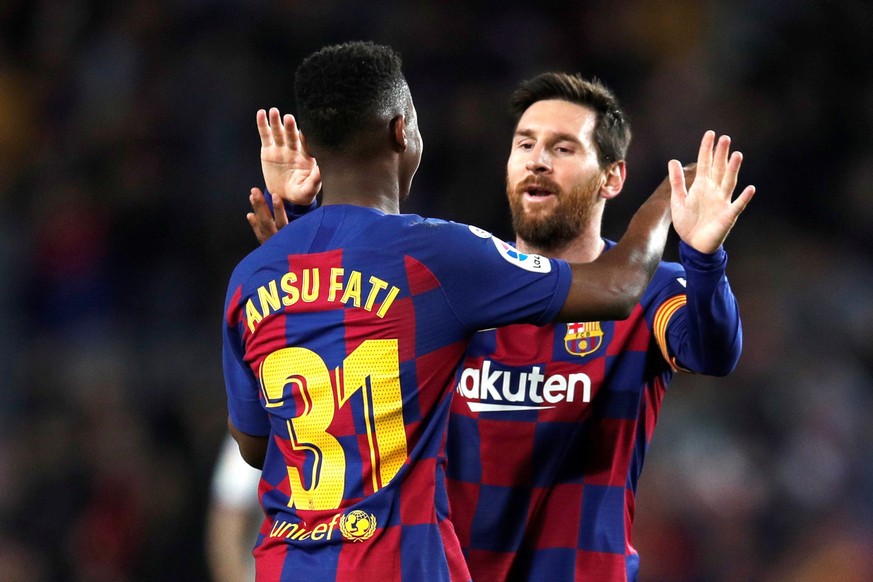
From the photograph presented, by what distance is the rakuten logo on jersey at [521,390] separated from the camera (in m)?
3.94

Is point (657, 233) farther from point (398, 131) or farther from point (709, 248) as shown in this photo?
point (398, 131)

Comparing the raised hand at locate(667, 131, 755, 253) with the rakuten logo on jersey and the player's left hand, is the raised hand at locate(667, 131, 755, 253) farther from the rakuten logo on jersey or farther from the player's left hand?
the player's left hand

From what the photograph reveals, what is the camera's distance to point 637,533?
25.0 feet

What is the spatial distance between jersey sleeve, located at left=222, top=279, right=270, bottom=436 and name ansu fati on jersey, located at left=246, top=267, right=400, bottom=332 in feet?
0.39

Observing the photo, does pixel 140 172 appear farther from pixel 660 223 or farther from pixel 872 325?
pixel 660 223

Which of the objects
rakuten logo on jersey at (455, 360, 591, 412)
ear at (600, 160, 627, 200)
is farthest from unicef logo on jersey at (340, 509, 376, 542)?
ear at (600, 160, 627, 200)

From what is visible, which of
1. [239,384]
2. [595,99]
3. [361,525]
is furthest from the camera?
[595,99]

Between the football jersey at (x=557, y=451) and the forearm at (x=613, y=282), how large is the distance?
2.13ft

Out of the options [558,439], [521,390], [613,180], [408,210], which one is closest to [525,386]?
[521,390]

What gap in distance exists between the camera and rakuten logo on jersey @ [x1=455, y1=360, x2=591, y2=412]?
3941 mm

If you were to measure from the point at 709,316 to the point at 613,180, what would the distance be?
101 cm

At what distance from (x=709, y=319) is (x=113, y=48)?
7605mm

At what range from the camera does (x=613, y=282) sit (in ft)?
10.2

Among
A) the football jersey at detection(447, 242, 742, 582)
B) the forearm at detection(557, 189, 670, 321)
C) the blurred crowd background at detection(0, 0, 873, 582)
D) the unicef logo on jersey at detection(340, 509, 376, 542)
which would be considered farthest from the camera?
the blurred crowd background at detection(0, 0, 873, 582)
